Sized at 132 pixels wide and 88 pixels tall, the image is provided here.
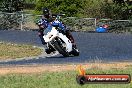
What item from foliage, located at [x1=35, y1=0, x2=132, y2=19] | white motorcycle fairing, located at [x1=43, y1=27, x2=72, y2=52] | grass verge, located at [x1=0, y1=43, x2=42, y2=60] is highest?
white motorcycle fairing, located at [x1=43, y1=27, x2=72, y2=52]

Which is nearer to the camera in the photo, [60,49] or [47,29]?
[47,29]

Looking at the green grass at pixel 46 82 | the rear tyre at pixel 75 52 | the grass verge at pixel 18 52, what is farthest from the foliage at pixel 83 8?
the green grass at pixel 46 82

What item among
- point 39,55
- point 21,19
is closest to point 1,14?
point 21,19

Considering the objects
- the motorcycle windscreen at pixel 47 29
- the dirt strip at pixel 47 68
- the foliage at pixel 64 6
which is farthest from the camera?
the foliage at pixel 64 6

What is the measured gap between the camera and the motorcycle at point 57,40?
17359 mm

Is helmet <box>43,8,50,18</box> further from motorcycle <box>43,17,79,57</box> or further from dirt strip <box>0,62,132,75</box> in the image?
dirt strip <box>0,62,132,75</box>

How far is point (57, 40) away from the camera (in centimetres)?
1755

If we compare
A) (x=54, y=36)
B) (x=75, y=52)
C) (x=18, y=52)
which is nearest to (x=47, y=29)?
(x=54, y=36)

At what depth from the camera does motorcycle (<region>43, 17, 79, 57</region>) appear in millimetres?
17359

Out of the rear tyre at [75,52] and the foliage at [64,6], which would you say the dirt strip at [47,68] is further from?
the foliage at [64,6]

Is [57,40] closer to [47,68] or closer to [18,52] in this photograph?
[18,52]

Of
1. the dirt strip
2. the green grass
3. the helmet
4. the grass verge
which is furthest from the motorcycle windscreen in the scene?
the green grass

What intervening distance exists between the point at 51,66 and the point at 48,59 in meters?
2.70

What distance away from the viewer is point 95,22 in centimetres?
3422
